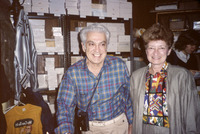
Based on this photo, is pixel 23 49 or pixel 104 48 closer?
pixel 104 48

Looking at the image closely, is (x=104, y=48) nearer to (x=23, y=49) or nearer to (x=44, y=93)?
(x=23, y=49)

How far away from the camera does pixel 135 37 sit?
3.38 meters

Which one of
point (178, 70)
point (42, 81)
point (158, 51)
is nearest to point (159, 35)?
point (158, 51)

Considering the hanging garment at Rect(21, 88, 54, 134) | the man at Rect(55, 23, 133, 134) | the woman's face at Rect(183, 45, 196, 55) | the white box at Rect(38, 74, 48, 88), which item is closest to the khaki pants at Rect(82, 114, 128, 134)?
the man at Rect(55, 23, 133, 134)

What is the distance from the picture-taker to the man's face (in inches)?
55.9

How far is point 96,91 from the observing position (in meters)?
1.40

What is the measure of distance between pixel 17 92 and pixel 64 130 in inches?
49.7

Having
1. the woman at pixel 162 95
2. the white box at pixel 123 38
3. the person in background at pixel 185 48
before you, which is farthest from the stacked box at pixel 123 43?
the woman at pixel 162 95

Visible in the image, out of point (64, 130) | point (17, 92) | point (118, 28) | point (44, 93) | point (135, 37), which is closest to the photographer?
point (64, 130)

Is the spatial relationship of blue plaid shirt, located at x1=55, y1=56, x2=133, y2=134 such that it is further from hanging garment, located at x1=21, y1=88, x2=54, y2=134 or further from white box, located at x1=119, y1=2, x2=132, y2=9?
white box, located at x1=119, y1=2, x2=132, y2=9

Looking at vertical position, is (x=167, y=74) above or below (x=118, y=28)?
below

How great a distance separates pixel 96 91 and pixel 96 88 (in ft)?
0.11

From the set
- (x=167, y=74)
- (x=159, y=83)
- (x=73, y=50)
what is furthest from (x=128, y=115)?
(x=73, y=50)

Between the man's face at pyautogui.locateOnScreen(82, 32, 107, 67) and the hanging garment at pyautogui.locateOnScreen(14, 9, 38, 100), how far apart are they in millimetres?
1210
